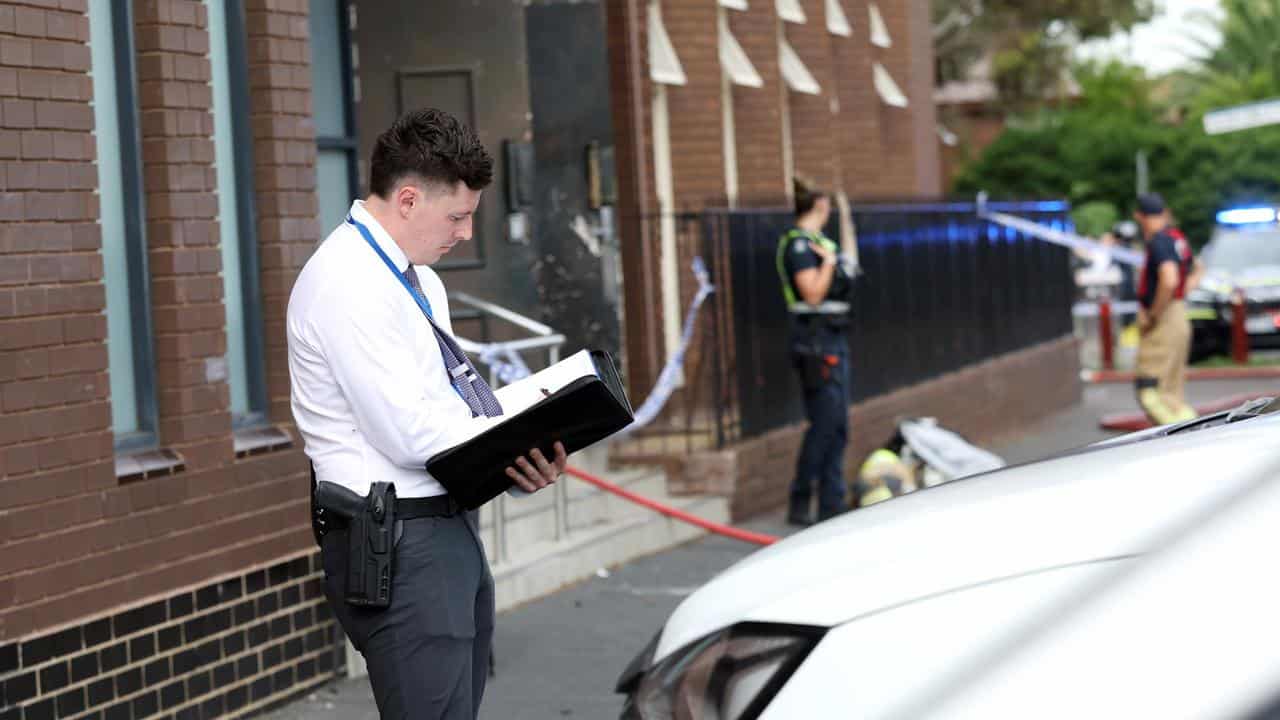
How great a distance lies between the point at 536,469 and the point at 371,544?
0.36m

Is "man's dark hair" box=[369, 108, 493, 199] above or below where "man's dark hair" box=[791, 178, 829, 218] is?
below

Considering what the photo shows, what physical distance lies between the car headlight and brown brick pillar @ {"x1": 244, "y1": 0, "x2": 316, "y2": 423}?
135 inches

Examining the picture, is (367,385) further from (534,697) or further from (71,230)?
(534,697)

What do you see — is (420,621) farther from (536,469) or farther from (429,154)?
(429,154)

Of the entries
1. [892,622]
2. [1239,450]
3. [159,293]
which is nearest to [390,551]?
[892,622]

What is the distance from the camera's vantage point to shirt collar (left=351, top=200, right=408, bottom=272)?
11.8 ft

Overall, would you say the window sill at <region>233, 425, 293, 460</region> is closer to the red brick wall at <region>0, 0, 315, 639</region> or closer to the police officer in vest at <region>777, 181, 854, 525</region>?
the red brick wall at <region>0, 0, 315, 639</region>

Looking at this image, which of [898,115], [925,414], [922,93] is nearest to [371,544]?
[925,414]

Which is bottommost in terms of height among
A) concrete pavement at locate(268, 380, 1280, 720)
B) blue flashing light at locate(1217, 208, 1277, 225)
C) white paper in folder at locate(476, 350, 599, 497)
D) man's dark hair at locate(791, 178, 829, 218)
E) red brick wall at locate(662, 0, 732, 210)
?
concrete pavement at locate(268, 380, 1280, 720)

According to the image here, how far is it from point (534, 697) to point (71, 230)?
2.44m

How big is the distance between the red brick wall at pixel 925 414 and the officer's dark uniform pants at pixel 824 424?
513 millimetres

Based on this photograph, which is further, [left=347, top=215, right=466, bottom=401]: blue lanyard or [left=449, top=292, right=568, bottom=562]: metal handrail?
[left=449, top=292, right=568, bottom=562]: metal handrail

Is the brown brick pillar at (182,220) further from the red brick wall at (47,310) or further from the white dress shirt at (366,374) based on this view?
the white dress shirt at (366,374)

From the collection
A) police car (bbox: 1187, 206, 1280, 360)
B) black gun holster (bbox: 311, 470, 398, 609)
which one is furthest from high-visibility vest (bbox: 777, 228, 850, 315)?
police car (bbox: 1187, 206, 1280, 360)
